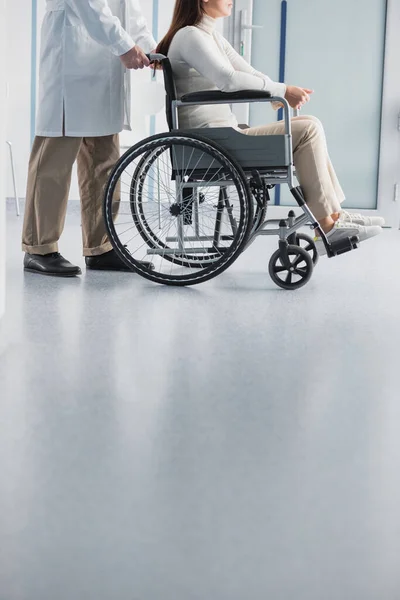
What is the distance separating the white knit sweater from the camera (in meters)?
2.55

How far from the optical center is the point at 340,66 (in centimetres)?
498

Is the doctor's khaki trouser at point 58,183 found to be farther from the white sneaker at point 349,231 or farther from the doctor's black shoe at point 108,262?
the white sneaker at point 349,231

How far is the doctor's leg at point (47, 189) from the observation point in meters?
2.81

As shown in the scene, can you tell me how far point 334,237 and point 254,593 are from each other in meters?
1.89

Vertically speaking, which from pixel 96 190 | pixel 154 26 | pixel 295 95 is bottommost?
pixel 96 190

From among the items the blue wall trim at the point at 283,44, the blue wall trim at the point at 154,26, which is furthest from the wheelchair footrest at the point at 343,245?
the blue wall trim at the point at 154,26

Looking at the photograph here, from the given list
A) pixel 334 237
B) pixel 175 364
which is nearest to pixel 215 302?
pixel 334 237

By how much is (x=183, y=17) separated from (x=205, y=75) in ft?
0.91

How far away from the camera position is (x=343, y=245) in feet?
8.34

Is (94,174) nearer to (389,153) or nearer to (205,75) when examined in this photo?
(205,75)

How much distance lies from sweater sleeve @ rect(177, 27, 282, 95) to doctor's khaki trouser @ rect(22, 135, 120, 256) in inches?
19.0

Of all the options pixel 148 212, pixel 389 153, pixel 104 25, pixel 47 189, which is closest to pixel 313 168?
pixel 148 212

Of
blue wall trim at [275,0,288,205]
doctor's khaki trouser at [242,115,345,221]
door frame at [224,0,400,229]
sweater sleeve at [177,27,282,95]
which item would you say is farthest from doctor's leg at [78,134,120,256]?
blue wall trim at [275,0,288,205]

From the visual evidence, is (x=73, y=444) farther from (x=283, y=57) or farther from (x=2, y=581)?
(x=283, y=57)
